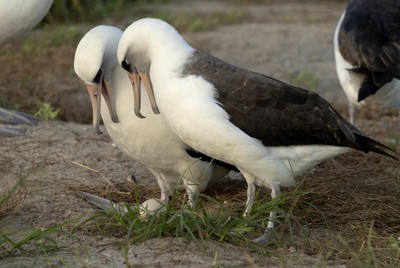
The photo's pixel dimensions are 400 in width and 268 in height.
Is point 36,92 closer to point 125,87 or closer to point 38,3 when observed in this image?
point 38,3

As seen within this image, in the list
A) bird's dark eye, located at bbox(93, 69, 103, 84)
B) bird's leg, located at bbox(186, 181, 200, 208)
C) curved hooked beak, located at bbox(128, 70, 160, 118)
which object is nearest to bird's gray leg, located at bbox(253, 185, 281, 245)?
bird's leg, located at bbox(186, 181, 200, 208)

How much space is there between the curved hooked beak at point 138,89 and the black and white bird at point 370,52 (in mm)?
2251

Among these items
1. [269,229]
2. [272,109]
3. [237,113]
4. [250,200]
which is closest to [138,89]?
[237,113]

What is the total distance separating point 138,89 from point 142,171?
1.26 m

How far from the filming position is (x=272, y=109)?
551 centimetres

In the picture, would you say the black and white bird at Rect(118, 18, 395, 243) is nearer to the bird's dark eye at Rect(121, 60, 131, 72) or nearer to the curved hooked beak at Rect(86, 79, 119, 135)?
the bird's dark eye at Rect(121, 60, 131, 72)

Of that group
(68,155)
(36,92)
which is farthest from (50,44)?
(68,155)

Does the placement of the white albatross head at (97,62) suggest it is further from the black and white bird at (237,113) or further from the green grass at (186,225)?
the green grass at (186,225)

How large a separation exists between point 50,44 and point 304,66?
302 centimetres

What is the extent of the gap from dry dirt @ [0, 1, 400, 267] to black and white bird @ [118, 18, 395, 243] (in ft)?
1.29

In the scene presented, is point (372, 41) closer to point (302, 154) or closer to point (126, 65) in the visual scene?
point (302, 154)

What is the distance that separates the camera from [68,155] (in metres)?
6.96

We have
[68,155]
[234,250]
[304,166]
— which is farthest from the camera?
[68,155]

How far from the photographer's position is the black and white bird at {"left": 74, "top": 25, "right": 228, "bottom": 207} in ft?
18.9
